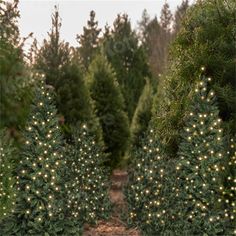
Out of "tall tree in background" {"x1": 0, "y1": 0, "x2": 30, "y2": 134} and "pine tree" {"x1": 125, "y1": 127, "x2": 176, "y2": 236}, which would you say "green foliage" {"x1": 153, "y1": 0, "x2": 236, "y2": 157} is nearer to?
"pine tree" {"x1": 125, "y1": 127, "x2": 176, "y2": 236}

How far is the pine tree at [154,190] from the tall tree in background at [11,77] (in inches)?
125

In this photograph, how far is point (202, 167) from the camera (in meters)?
10.4

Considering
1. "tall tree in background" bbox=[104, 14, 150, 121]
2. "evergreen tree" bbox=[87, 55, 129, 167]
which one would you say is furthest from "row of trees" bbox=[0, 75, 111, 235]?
"tall tree in background" bbox=[104, 14, 150, 121]

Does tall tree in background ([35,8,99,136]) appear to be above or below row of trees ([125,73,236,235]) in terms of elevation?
above

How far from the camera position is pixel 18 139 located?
39.6 ft

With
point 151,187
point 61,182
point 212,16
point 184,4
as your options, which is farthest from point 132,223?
point 184,4

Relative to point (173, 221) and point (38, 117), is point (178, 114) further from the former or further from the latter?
point (38, 117)

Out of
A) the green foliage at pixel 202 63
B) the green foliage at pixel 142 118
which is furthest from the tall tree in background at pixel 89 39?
the green foliage at pixel 202 63

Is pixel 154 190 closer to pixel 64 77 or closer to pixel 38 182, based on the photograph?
pixel 38 182

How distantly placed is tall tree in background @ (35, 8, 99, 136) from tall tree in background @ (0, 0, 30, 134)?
4.12 meters

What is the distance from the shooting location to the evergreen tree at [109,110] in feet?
69.7

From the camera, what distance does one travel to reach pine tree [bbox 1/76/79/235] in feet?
35.3

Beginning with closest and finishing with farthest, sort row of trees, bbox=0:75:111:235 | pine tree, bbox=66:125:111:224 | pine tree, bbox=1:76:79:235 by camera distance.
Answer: row of trees, bbox=0:75:111:235, pine tree, bbox=1:76:79:235, pine tree, bbox=66:125:111:224

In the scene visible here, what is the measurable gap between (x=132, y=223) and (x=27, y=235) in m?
3.23
